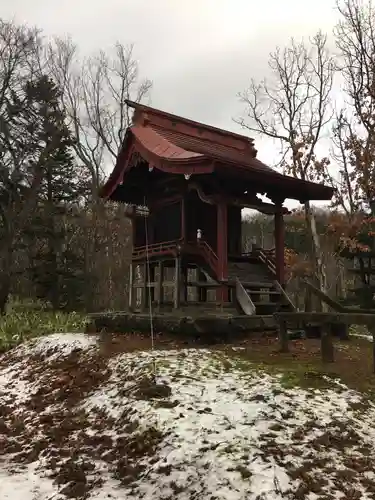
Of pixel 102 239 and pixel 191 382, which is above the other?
pixel 102 239

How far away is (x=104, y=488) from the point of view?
4.96 m

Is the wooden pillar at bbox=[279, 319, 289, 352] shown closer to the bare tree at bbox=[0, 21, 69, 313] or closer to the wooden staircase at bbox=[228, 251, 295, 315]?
→ the wooden staircase at bbox=[228, 251, 295, 315]

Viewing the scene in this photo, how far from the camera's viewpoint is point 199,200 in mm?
13914

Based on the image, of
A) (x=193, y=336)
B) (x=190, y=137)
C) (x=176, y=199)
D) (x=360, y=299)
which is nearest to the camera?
(x=193, y=336)

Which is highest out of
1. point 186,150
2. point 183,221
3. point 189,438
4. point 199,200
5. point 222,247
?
point 186,150

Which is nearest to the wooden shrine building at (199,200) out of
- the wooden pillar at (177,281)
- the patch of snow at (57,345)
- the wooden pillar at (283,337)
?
the wooden pillar at (177,281)

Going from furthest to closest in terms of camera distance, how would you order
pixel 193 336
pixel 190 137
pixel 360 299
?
1. pixel 360 299
2. pixel 190 137
3. pixel 193 336

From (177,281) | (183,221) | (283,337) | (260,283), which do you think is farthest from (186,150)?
(283,337)

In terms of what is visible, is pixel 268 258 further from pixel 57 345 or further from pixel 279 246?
pixel 57 345

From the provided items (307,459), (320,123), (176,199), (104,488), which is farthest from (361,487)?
(320,123)

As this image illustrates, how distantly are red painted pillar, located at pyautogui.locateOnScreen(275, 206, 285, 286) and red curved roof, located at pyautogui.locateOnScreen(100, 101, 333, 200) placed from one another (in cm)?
70

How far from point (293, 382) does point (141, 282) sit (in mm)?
8878

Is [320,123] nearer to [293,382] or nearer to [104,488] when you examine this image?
[293,382]

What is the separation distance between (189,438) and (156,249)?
27.1 ft
